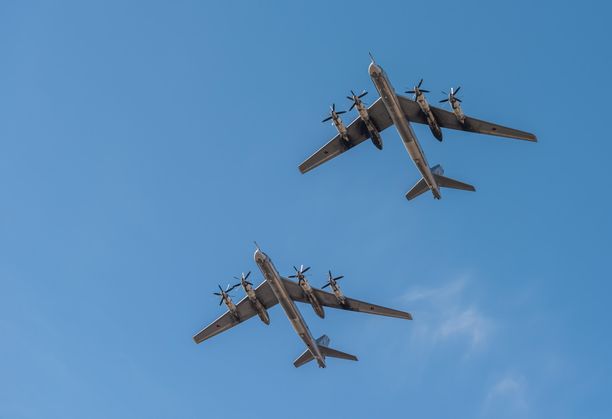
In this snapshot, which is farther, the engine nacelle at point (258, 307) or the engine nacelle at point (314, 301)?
the engine nacelle at point (258, 307)

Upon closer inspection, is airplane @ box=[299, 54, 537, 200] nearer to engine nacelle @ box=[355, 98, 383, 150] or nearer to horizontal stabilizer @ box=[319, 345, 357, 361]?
engine nacelle @ box=[355, 98, 383, 150]

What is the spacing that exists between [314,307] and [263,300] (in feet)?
18.2

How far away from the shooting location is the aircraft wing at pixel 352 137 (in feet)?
274

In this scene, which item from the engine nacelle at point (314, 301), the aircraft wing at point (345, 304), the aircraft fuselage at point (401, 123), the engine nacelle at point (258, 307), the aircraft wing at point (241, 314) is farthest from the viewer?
the aircraft wing at point (241, 314)

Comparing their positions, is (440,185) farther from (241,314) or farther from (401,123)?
(241,314)

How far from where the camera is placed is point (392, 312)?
277ft

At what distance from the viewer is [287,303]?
80188 millimetres

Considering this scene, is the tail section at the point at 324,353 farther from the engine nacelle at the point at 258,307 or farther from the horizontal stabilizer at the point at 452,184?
the horizontal stabilizer at the point at 452,184

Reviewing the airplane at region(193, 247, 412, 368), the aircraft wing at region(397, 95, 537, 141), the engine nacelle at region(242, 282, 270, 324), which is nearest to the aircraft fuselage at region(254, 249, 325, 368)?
the airplane at region(193, 247, 412, 368)

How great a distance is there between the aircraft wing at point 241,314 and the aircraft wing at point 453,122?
21354mm

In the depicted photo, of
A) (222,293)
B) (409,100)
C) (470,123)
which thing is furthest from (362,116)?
(222,293)

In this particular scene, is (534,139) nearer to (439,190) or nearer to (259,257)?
(439,190)

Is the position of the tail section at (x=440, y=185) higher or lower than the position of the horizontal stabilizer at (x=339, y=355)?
higher

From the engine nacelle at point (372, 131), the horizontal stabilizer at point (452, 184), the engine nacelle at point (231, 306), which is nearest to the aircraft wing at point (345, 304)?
the engine nacelle at point (231, 306)
